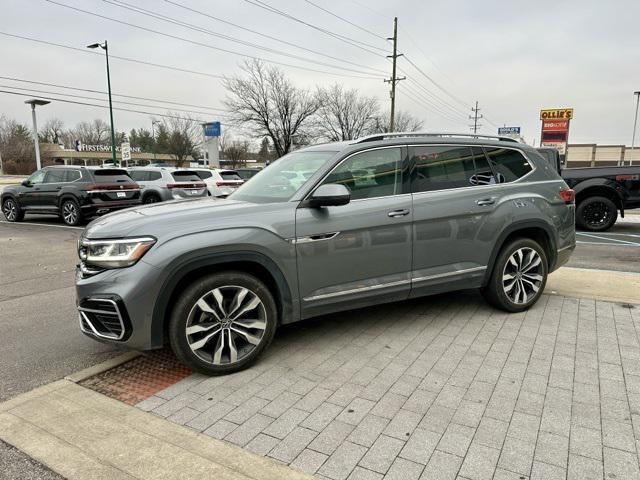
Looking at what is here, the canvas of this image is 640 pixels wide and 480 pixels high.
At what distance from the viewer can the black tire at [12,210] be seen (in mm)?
14430

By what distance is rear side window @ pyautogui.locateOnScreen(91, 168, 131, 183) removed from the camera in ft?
43.2

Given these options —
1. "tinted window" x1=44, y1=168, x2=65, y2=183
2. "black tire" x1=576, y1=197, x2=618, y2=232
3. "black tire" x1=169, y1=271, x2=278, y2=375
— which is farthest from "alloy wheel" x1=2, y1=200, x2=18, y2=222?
"black tire" x1=576, y1=197, x2=618, y2=232

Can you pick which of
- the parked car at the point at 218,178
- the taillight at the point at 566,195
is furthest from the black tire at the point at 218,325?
the parked car at the point at 218,178

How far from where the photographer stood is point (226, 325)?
3.44 meters

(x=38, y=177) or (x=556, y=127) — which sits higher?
(x=556, y=127)

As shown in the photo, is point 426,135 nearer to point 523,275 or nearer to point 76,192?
point 523,275

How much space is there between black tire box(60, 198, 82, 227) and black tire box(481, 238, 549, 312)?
11.9 m

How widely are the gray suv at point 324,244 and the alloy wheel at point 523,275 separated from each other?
1 centimetres

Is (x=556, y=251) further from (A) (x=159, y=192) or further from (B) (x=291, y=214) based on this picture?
(A) (x=159, y=192)

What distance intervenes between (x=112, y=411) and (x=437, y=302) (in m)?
3.49

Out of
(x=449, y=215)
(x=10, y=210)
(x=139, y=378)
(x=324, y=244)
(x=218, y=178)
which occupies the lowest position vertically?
(x=139, y=378)

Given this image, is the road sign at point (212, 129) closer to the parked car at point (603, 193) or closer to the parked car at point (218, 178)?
the parked car at point (218, 178)

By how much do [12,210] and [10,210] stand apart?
5.5 inches

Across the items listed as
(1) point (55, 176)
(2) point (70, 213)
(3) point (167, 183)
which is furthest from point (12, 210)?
(3) point (167, 183)
